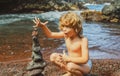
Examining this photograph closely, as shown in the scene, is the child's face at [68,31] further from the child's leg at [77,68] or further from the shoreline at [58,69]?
the shoreline at [58,69]

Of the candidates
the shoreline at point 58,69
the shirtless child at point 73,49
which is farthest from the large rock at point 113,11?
the shirtless child at point 73,49

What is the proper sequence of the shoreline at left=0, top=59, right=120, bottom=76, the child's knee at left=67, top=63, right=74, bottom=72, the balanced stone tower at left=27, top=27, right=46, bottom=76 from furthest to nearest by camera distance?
1. the shoreline at left=0, top=59, right=120, bottom=76
2. the balanced stone tower at left=27, top=27, right=46, bottom=76
3. the child's knee at left=67, top=63, right=74, bottom=72

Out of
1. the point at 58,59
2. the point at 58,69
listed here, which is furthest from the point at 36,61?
the point at 58,69

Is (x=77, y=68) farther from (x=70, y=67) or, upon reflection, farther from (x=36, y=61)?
(x=36, y=61)

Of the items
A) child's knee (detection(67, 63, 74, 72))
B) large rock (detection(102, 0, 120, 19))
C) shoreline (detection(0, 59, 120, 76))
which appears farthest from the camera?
large rock (detection(102, 0, 120, 19))

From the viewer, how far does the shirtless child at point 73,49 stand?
166 inches

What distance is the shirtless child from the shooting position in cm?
422

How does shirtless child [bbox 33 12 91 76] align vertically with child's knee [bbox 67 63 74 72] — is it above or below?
A: above

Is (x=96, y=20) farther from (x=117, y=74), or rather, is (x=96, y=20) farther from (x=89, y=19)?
(x=117, y=74)

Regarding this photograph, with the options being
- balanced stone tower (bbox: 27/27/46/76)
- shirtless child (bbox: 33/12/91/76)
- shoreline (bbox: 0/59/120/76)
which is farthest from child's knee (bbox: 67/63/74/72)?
shoreline (bbox: 0/59/120/76)

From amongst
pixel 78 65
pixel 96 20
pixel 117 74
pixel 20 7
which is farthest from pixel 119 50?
pixel 20 7

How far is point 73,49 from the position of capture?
4414 millimetres

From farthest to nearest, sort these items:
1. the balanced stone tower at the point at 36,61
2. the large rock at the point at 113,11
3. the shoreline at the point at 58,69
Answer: the large rock at the point at 113,11 < the shoreline at the point at 58,69 < the balanced stone tower at the point at 36,61

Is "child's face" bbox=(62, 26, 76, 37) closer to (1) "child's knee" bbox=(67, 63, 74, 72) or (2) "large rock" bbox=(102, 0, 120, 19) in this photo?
(1) "child's knee" bbox=(67, 63, 74, 72)
